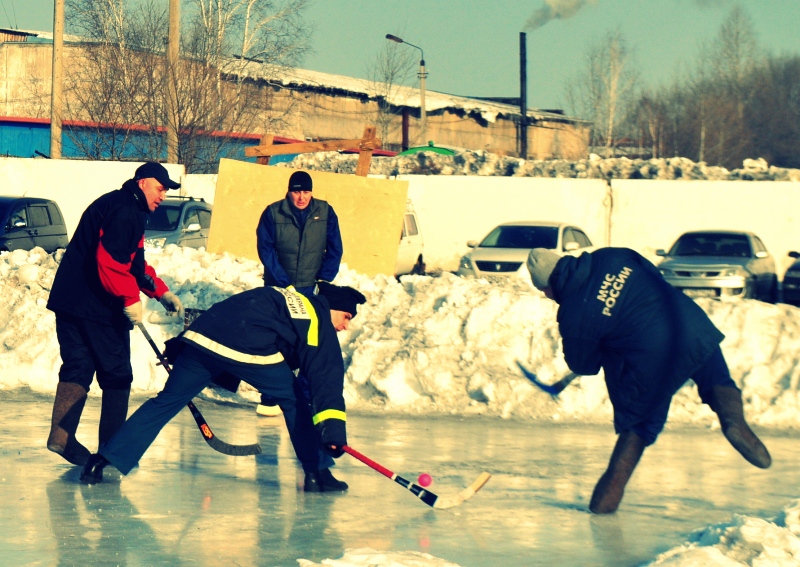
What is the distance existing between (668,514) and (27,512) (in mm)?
3365

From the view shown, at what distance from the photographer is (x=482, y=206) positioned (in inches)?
1005

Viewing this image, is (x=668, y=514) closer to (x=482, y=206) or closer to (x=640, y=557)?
(x=640, y=557)

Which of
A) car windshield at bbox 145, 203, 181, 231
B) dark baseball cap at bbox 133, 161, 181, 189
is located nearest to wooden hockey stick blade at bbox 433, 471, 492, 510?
dark baseball cap at bbox 133, 161, 181, 189

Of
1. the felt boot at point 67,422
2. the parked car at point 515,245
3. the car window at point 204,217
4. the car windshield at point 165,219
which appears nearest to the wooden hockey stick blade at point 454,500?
the felt boot at point 67,422

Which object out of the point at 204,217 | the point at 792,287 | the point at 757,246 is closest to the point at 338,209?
the point at 204,217

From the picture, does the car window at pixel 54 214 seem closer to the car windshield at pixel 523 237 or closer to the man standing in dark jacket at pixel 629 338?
the car windshield at pixel 523 237

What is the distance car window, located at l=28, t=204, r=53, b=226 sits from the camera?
803 inches

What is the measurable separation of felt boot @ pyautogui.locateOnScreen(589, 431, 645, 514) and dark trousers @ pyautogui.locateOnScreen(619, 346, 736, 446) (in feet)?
0.17

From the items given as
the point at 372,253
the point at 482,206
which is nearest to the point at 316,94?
the point at 482,206

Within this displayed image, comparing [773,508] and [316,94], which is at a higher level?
[316,94]

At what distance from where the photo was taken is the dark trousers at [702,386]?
5918 millimetres

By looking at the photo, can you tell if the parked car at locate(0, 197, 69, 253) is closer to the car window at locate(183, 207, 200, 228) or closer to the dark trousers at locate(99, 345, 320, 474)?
the car window at locate(183, 207, 200, 228)

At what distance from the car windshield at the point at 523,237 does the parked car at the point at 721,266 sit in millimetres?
2136

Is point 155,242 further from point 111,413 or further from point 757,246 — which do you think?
point 111,413
